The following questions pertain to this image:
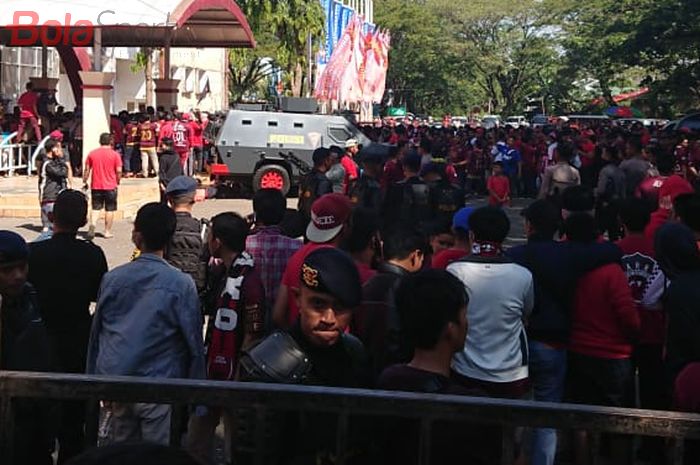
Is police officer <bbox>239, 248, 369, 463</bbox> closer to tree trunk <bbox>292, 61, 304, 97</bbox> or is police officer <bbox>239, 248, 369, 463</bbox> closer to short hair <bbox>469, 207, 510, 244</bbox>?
short hair <bbox>469, 207, 510, 244</bbox>

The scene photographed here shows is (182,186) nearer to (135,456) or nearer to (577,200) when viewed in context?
(577,200)

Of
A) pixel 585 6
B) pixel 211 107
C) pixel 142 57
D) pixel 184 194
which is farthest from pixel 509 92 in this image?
pixel 184 194

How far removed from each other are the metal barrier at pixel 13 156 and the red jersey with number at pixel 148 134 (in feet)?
8.26

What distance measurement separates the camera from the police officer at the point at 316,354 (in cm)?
304

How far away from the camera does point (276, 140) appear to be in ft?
74.7

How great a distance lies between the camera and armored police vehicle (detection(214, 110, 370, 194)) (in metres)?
22.7

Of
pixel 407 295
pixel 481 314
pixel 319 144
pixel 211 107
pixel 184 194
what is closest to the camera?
pixel 407 295

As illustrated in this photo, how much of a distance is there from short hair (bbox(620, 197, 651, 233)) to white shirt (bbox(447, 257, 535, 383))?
75.1 inches

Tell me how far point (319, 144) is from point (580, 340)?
56.9ft

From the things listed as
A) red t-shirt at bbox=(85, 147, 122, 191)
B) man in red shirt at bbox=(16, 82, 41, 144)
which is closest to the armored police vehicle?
man in red shirt at bbox=(16, 82, 41, 144)

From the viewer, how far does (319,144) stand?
74.5ft

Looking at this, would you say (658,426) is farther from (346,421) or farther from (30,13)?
(30,13)

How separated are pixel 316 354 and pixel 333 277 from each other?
26cm

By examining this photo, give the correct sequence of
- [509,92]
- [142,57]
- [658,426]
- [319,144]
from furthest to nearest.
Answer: [509,92]
[142,57]
[319,144]
[658,426]
